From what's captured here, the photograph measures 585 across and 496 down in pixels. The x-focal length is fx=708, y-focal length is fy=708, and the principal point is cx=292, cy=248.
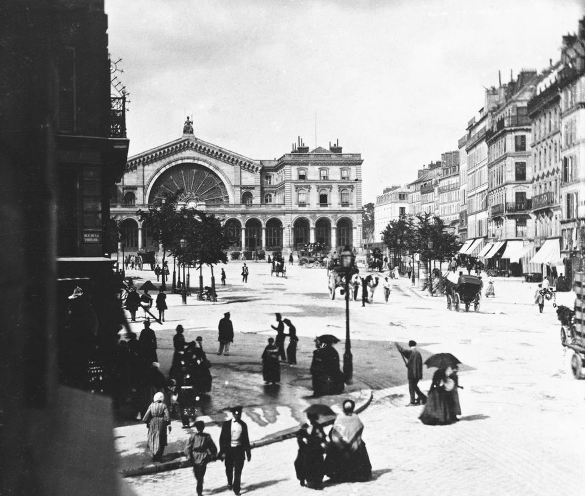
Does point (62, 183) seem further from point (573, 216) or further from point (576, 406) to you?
point (573, 216)

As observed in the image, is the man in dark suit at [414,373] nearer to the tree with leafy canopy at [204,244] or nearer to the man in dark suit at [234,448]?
the man in dark suit at [234,448]

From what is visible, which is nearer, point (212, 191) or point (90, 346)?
point (90, 346)

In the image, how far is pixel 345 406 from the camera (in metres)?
10.7

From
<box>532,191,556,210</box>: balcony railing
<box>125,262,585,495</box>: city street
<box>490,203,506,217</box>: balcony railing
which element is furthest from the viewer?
<box>490,203,506,217</box>: balcony railing

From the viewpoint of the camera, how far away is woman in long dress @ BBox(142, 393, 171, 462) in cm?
1143

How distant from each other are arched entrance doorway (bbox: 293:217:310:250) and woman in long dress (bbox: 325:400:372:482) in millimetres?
90631

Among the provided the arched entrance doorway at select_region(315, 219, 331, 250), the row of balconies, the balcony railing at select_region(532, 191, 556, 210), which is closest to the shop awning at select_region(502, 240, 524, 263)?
the row of balconies

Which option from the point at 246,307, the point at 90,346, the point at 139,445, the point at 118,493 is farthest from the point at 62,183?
the point at 246,307

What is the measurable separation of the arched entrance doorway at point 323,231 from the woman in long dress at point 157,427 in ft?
296

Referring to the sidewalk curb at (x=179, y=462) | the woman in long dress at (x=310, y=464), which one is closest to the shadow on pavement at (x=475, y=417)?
the sidewalk curb at (x=179, y=462)

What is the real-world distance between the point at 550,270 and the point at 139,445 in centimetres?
4471

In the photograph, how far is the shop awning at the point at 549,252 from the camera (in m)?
50.1

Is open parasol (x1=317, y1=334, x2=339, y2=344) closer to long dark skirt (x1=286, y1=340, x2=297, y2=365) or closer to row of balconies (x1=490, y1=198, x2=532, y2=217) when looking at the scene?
long dark skirt (x1=286, y1=340, x2=297, y2=365)

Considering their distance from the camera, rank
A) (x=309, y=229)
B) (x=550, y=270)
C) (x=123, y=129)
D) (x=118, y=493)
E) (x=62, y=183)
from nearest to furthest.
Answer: (x=118, y=493) → (x=62, y=183) → (x=123, y=129) → (x=550, y=270) → (x=309, y=229)
